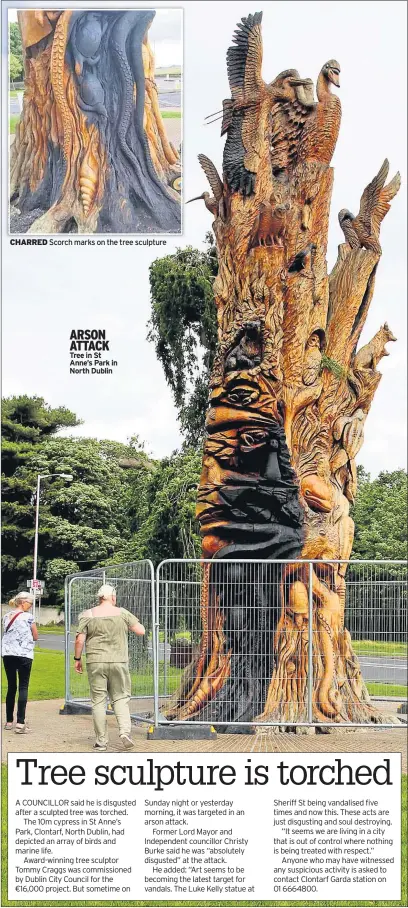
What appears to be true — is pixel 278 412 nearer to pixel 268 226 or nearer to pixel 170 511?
pixel 268 226

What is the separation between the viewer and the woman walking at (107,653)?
10555 mm

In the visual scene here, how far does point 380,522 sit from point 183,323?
34.1 ft

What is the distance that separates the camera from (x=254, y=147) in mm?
13367

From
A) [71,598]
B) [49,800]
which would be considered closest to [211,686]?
[71,598]

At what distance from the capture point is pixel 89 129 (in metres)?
14.3

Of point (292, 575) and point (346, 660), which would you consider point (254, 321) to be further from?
point (346, 660)

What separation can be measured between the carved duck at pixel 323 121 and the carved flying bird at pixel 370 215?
1091 mm

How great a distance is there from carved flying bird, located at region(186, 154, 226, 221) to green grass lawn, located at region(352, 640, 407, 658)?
5.01 metres

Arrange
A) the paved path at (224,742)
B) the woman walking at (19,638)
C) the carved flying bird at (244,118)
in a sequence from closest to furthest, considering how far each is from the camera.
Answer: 1. the paved path at (224,742)
2. the woman walking at (19,638)
3. the carved flying bird at (244,118)

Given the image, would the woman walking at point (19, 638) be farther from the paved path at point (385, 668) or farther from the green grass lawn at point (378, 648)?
the paved path at point (385, 668)

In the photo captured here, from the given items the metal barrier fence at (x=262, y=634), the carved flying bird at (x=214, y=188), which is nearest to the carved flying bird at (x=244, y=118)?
the carved flying bird at (x=214, y=188)

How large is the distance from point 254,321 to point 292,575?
109 inches

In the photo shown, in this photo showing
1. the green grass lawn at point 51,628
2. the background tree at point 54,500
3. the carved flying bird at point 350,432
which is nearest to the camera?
the carved flying bird at point 350,432

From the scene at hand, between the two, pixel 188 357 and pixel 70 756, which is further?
pixel 188 357
